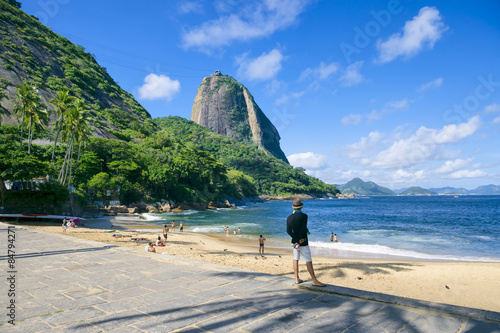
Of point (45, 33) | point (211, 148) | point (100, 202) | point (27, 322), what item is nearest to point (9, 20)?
point (45, 33)

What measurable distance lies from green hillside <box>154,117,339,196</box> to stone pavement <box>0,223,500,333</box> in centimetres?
13048

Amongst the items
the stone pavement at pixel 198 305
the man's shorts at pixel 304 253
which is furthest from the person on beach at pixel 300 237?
the stone pavement at pixel 198 305

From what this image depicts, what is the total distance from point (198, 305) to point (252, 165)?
149 meters

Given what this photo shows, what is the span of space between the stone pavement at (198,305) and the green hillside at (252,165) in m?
130

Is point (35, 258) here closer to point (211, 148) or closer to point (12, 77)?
point (12, 77)

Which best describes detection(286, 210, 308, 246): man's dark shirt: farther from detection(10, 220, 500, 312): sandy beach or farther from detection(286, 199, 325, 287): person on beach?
detection(10, 220, 500, 312): sandy beach

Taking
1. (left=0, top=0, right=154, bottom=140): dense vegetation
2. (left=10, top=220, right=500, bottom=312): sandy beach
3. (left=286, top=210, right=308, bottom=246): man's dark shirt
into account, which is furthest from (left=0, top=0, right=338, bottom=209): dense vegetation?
(left=286, top=210, right=308, bottom=246): man's dark shirt

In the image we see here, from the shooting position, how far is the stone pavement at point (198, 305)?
142 inches

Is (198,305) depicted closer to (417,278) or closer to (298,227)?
(298,227)

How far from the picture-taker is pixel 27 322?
3711 millimetres

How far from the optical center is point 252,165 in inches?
6033

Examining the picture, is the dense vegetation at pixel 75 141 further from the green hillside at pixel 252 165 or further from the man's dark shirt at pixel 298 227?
the green hillside at pixel 252 165

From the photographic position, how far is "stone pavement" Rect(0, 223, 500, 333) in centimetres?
362

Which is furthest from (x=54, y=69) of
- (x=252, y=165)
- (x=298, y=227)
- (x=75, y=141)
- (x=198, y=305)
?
(x=198, y=305)
